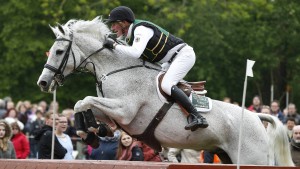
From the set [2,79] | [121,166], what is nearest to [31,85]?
[2,79]

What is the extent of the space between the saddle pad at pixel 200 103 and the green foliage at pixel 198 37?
18.2 metres

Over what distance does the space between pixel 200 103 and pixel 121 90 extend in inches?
42.5

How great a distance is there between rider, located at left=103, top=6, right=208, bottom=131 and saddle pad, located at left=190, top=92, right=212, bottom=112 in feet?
0.53

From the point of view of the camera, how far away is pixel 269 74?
37.3 metres

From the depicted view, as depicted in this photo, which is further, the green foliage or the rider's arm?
the green foliage

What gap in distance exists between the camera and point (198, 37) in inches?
1239

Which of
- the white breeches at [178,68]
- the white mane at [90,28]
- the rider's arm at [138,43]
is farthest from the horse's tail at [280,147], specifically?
the white mane at [90,28]

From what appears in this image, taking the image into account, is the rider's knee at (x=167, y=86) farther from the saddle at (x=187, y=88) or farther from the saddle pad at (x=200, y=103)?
the saddle pad at (x=200, y=103)

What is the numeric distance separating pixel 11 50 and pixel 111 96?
70.3 ft

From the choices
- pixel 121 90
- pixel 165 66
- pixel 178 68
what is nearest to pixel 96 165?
pixel 121 90

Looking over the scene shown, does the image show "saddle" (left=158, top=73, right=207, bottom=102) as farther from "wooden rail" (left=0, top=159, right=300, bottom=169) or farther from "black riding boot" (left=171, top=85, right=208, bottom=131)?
"wooden rail" (left=0, top=159, right=300, bottom=169)

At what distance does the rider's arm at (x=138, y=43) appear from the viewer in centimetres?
1127

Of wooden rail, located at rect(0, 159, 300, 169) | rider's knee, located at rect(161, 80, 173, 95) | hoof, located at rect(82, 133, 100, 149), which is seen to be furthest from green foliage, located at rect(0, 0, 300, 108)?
wooden rail, located at rect(0, 159, 300, 169)

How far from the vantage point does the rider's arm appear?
1127cm
